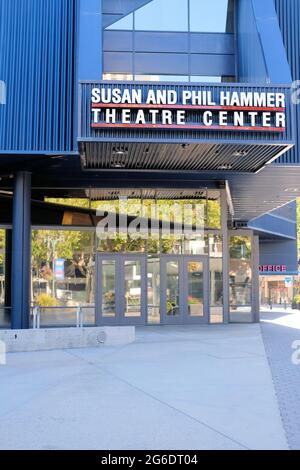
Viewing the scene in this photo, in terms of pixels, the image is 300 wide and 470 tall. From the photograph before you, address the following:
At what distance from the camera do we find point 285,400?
26.3ft

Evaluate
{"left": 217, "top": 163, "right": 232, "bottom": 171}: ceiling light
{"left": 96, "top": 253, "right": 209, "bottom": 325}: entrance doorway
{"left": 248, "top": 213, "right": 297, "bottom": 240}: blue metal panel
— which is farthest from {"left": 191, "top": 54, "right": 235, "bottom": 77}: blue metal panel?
{"left": 248, "top": 213, "right": 297, "bottom": 240}: blue metal panel

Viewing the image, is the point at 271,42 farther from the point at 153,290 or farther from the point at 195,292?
the point at 153,290

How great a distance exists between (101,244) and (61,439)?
46.6 feet

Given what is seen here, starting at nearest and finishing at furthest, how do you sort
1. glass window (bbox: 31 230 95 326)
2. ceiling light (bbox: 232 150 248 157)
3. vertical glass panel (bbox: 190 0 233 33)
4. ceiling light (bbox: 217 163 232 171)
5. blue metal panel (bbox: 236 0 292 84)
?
blue metal panel (bbox: 236 0 292 84), ceiling light (bbox: 232 150 248 157), ceiling light (bbox: 217 163 232 171), vertical glass panel (bbox: 190 0 233 33), glass window (bbox: 31 230 95 326)

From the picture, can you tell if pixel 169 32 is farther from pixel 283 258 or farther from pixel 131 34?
pixel 283 258

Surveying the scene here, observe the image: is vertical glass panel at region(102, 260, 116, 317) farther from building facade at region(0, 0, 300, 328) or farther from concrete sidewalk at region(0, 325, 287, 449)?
concrete sidewalk at region(0, 325, 287, 449)

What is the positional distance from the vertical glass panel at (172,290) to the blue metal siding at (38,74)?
21.0 ft

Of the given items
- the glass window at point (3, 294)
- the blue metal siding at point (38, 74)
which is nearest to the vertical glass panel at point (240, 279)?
the glass window at point (3, 294)

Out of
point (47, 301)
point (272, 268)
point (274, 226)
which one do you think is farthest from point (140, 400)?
point (272, 268)

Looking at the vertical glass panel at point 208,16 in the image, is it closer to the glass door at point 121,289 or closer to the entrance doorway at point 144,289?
the entrance doorway at point 144,289

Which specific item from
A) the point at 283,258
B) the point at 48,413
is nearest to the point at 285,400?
the point at 48,413

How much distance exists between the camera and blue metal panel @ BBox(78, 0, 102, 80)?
14.1 m

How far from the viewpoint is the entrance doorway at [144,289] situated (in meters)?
19.9

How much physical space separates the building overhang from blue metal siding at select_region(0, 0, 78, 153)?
2.39 metres
